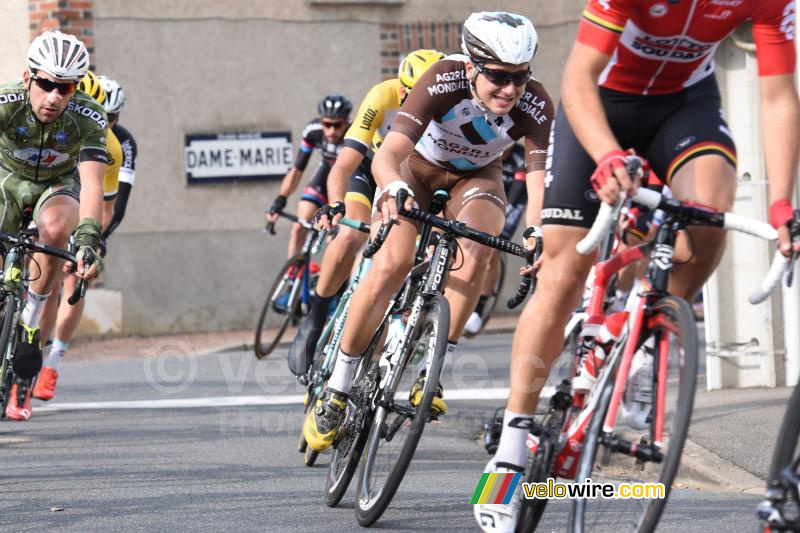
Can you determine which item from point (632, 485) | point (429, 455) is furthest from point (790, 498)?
point (429, 455)

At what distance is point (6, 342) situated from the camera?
749cm

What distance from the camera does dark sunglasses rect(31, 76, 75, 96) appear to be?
25.0ft

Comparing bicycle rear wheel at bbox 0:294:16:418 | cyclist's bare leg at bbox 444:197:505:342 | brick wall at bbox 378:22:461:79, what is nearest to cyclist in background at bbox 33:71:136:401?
bicycle rear wheel at bbox 0:294:16:418

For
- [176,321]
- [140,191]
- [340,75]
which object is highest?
[340,75]

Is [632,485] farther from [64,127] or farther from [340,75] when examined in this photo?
[340,75]

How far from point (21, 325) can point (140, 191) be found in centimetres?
1096

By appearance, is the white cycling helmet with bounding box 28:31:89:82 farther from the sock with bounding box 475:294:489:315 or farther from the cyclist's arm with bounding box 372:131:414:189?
the sock with bounding box 475:294:489:315

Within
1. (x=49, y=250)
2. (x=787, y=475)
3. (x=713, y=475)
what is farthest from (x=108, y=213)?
(x=787, y=475)

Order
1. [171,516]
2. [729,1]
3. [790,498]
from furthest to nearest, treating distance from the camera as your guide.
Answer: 1. [171,516]
2. [729,1]
3. [790,498]

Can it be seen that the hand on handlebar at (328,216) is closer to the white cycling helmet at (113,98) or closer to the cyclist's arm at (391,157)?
the cyclist's arm at (391,157)

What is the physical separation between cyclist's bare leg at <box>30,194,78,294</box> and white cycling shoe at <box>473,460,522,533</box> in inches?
161

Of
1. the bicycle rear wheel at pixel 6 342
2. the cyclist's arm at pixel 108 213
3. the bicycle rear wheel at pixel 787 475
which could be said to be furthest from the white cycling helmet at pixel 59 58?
the bicycle rear wheel at pixel 787 475

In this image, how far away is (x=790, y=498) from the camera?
3.86 meters

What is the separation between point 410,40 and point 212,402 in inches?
394
